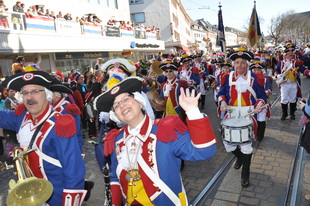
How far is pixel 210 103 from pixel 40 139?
9.83 metres

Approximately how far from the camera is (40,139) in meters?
2.50

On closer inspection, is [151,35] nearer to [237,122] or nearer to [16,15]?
[16,15]

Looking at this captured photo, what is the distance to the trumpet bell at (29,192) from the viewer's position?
6.37 ft

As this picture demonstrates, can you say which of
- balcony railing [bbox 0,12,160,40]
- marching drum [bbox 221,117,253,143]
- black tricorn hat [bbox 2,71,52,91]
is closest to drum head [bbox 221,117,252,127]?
marching drum [bbox 221,117,253,143]

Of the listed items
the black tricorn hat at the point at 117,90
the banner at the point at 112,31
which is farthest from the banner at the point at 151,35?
the black tricorn hat at the point at 117,90

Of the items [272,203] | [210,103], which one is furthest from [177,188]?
[210,103]

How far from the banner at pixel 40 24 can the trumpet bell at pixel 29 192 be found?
14.1 meters

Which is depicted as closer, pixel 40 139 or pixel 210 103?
pixel 40 139

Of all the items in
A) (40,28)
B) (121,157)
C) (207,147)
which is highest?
(40,28)

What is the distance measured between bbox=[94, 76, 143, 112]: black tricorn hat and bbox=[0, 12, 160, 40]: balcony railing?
12669 millimetres

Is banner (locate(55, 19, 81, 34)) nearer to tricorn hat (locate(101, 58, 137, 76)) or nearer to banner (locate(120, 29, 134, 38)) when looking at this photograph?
banner (locate(120, 29, 134, 38))

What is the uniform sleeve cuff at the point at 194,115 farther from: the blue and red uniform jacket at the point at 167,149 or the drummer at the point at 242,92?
the drummer at the point at 242,92

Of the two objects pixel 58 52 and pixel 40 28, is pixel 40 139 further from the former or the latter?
pixel 58 52

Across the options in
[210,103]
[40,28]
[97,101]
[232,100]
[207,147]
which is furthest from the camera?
[40,28]
